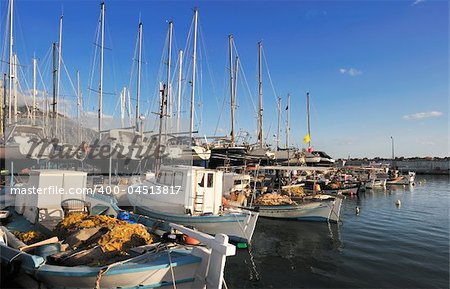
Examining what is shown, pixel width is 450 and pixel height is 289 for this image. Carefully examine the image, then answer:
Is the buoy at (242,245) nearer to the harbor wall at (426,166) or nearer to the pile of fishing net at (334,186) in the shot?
the pile of fishing net at (334,186)

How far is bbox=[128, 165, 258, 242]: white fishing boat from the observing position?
47.5ft

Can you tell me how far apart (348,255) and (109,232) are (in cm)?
1172

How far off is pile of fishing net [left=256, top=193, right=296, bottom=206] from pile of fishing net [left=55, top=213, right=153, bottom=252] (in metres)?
15.4

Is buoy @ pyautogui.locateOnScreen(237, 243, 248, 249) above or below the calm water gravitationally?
above

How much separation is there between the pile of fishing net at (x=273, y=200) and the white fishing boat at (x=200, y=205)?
7.89m

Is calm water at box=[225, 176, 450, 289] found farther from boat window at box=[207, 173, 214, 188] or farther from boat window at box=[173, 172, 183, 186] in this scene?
boat window at box=[173, 172, 183, 186]

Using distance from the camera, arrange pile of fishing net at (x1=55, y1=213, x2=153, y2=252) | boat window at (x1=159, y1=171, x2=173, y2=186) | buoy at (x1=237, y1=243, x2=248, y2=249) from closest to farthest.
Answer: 1. pile of fishing net at (x1=55, y1=213, x2=153, y2=252)
2. buoy at (x1=237, y1=243, x2=248, y2=249)
3. boat window at (x1=159, y1=171, x2=173, y2=186)

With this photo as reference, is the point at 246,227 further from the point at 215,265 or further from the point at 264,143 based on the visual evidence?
the point at 264,143

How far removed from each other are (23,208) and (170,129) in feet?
80.7

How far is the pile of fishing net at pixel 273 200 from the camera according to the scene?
23.1m

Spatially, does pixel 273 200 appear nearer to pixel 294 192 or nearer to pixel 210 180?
pixel 294 192

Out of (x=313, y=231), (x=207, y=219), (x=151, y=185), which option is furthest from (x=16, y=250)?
(x=313, y=231)

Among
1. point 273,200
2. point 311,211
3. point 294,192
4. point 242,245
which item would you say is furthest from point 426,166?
point 242,245

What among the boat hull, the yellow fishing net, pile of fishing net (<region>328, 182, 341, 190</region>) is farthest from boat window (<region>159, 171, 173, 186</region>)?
pile of fishing net (<region>328, 182, 341, 190</region>)
